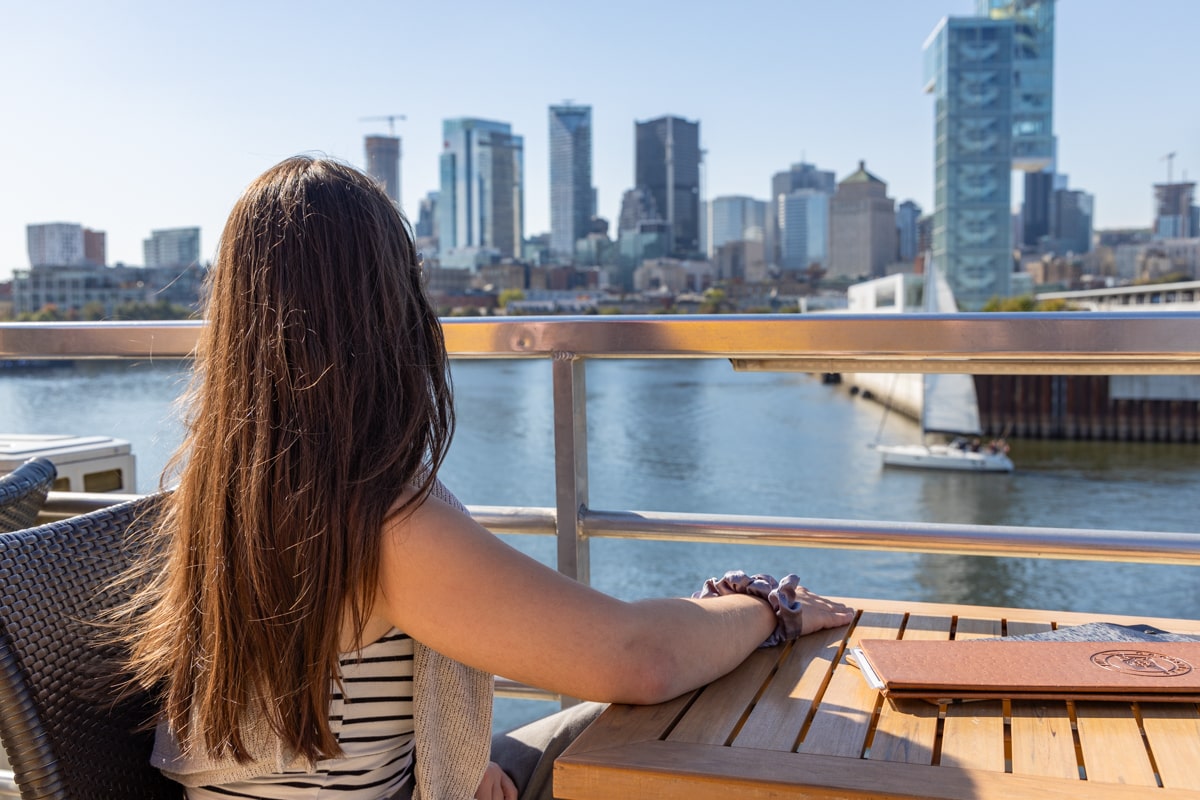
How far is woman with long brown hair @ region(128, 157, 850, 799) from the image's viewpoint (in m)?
0.95

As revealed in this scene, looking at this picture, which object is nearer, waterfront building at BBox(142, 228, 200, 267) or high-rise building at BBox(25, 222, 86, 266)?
high-rise building at BBox(25, 222, 86, 266)

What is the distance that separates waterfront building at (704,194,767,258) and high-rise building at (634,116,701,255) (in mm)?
2096

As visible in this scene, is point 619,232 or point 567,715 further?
point 619,232

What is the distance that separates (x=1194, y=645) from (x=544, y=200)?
88.9 meters

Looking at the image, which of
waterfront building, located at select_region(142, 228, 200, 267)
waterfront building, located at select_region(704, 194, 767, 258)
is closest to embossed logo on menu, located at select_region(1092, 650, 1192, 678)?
waterfront building, located at select_region(142, 228, 200, 267)

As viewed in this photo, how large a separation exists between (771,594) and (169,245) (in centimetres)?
6737

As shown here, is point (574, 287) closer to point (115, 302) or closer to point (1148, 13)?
point (115, 302)

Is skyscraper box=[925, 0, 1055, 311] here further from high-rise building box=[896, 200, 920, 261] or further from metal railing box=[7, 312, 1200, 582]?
metal railing box=[7, 312, 1200, 582]

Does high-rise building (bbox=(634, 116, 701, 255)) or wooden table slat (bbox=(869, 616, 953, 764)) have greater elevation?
high-rise building (bbox=(634, 116, 701, 255))

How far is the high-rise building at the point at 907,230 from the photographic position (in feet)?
284

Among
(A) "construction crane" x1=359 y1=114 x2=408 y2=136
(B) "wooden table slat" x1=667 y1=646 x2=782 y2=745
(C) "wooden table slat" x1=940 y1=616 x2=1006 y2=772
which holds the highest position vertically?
(A) "construction crane" x1=359 y1=114 x2=408 y2=136

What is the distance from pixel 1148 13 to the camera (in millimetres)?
80125

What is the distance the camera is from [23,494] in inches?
50.6

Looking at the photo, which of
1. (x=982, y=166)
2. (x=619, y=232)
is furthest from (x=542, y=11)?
(x=982, y=166)
